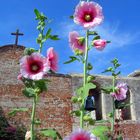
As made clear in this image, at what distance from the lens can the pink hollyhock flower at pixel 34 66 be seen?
2.40 meters

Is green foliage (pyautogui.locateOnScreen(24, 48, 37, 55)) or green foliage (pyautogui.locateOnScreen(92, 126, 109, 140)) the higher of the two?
green foliage (pyautogui.locateOnScreen(24, 48, 37, 55))

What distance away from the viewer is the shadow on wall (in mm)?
11636

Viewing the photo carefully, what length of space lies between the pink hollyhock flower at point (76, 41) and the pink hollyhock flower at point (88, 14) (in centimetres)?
16

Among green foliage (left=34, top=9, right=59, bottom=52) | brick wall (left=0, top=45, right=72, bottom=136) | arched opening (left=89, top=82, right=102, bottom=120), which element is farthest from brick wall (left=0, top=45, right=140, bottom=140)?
green foliage (left=34, top=9, right=59, bottom=52)

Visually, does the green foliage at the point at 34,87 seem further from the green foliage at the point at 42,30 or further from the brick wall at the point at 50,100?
the brick wall at the point at 50,100

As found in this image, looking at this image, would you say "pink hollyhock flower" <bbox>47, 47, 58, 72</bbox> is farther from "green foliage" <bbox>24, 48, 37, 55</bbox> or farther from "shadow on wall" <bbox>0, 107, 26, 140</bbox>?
"shadow on wall" <bbox>0, 107, 26, 140</bbox>

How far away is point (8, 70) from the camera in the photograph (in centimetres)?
1421

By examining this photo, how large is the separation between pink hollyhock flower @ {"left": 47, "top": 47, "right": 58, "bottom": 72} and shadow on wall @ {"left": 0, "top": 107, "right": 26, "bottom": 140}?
355 inches

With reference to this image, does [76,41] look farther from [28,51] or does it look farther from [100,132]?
[100,132]

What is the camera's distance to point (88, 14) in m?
2.57

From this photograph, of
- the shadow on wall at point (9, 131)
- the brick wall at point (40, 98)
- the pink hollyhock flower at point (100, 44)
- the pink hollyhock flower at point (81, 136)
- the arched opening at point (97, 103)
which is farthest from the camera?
the arched opening at point (97, 103)

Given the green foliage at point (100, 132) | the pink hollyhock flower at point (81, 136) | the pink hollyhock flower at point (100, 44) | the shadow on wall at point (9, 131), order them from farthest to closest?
the shadow on wall at point (9, 131) → the pink hollyhock flower at point (100, 44) → the green foliage at point (100, 132) → the pink hollyhock flower at point (81, 136)

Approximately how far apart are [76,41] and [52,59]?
0.30 metres

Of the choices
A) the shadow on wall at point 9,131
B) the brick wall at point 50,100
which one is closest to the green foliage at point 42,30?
the shadow on wall at point 9,131
